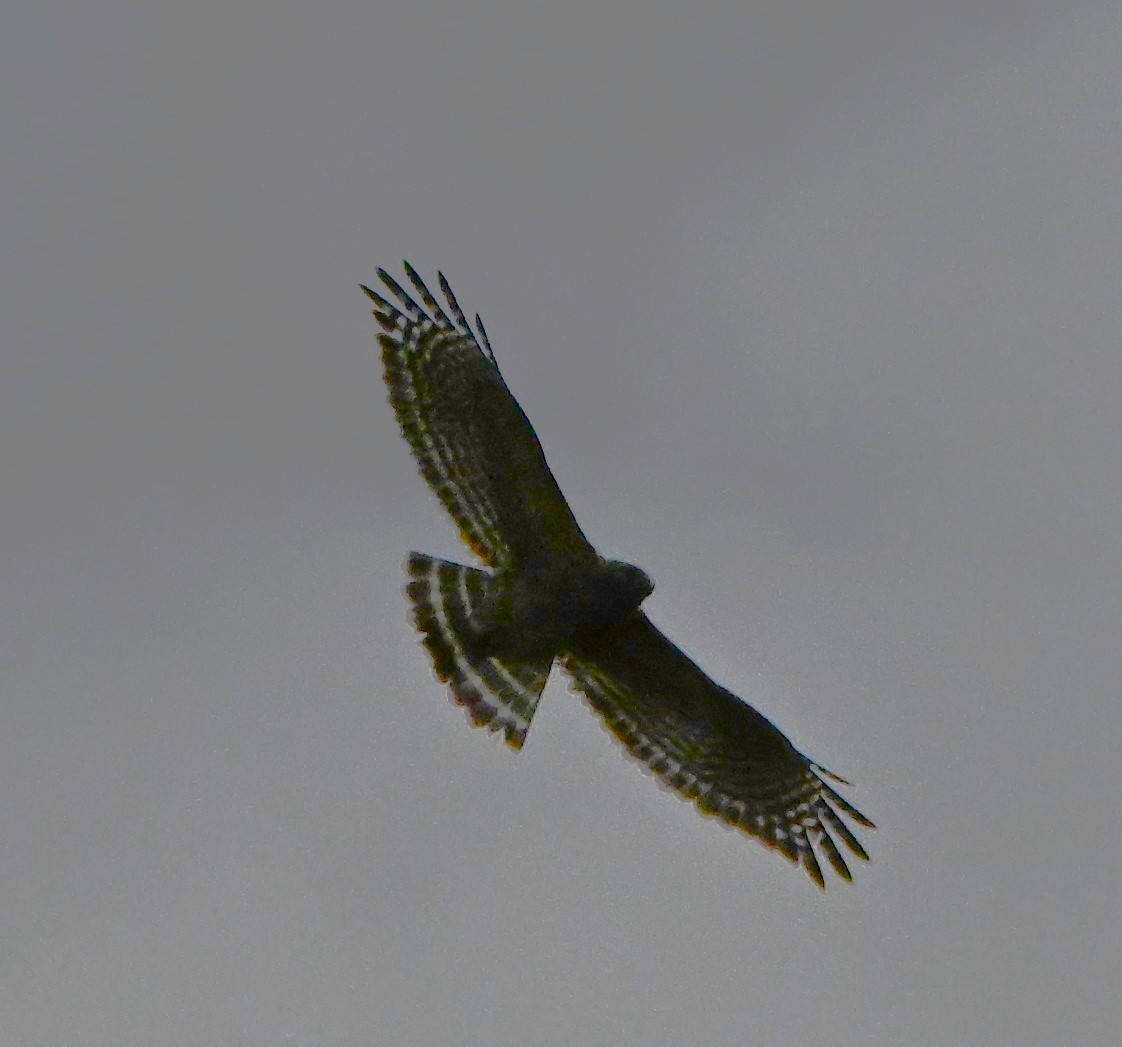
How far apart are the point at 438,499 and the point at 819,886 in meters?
3.99

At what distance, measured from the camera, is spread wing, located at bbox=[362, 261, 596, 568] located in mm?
14711

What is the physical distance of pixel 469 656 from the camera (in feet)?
50.2

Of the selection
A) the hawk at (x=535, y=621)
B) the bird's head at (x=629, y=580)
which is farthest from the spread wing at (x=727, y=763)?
the bird's head at (x=629, y=580)

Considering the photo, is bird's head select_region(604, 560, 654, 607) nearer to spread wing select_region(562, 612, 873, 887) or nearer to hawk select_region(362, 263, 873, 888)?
hawk select_region(362, 263, 873, 888)

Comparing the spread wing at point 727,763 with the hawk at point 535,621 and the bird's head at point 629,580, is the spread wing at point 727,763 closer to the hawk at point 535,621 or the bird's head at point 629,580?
the hawk at point 535,621

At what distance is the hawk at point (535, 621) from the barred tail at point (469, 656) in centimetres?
1

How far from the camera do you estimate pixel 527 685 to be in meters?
15.4

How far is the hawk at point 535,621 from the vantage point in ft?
48.4

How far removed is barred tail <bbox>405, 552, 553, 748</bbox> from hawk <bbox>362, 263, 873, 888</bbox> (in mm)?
10

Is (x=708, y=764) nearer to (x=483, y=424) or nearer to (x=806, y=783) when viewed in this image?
(x=806, y=783)

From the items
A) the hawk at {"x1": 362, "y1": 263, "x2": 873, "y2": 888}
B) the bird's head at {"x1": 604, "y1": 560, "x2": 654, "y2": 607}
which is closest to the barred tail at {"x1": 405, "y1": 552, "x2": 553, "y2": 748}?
the hawk at {"x1": 362, "y1": 263, "x2": 873, "y2": 888}

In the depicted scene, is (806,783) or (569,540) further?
(806,783)

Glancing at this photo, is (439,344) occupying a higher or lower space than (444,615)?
higher

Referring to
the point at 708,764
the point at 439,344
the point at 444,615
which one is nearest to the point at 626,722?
the point at 708,764
